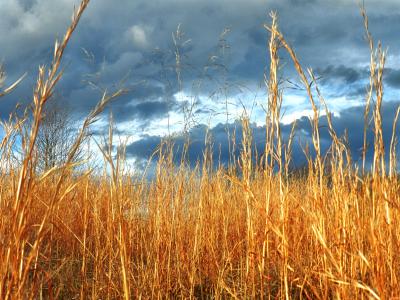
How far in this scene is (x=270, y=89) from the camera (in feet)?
6.02

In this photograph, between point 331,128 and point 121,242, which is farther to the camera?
point 331,128

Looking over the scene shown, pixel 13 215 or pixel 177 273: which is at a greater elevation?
pixel 13 215

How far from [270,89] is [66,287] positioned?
2.33 metres

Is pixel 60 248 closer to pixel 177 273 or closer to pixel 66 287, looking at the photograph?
pixel 66 287

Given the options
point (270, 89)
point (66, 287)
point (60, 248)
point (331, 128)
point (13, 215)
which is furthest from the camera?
point (60, 248)

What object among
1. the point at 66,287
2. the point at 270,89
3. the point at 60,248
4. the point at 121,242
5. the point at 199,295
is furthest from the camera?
the point at 60,248

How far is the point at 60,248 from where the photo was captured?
4.28 m

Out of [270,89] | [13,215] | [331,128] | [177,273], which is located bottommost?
[177,273]

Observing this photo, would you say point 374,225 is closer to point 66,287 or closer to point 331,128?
point 331,128

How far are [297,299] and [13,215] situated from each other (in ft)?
7.41

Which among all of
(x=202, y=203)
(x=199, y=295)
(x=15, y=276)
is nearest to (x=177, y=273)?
(x=199, y=295)

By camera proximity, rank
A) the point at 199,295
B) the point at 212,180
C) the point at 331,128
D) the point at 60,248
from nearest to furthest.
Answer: the point at 331,128 → the point at 199,295 → the point at 212,180 → the point at 60,248

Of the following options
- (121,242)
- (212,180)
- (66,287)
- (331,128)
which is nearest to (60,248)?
(66,287)

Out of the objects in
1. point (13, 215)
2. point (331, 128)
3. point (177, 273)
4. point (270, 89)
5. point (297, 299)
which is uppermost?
point (270, 89)
